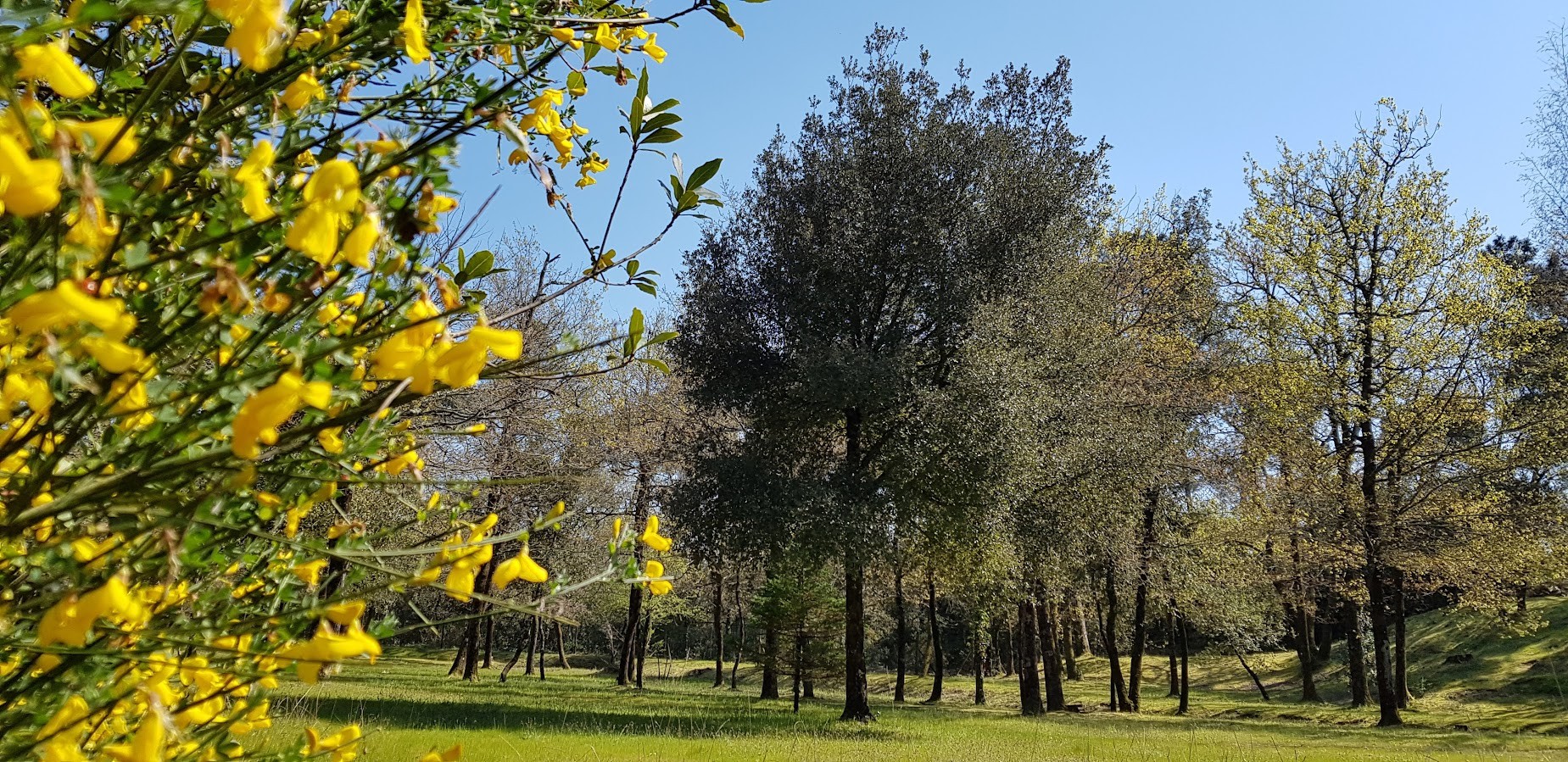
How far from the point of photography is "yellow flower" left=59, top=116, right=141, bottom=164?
1.88ft

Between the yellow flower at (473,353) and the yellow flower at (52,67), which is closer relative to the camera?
the yellow flower at (52,67)

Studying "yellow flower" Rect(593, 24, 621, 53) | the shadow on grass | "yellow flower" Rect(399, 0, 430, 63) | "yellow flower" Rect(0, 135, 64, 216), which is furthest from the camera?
the shadow on grass

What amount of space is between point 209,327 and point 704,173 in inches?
24.7

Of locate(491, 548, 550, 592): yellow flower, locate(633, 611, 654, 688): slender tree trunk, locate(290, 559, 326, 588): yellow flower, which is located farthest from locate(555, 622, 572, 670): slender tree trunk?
locate(491, 548, 550, 592): yellow flower

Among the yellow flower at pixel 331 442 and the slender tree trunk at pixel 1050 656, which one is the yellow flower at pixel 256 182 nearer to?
the yellow flower at pixel 331 442

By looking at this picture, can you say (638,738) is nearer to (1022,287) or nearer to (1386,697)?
(1022,287)

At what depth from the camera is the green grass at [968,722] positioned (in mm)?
7078

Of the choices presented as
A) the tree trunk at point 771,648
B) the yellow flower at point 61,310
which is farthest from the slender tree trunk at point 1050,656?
the yellow flower at point 61,310

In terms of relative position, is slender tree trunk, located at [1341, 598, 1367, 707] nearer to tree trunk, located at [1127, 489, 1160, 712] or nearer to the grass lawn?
the grass lawn

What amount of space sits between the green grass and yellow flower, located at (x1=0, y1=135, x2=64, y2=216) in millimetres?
2481

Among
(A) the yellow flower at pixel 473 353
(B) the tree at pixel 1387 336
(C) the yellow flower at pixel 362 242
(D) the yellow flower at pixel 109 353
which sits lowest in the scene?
(D) the yellow flower at pixel 109 353

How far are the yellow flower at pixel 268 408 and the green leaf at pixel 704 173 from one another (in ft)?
2.33

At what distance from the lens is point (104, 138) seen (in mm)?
583

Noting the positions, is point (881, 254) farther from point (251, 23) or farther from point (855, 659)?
point (251, 23)
